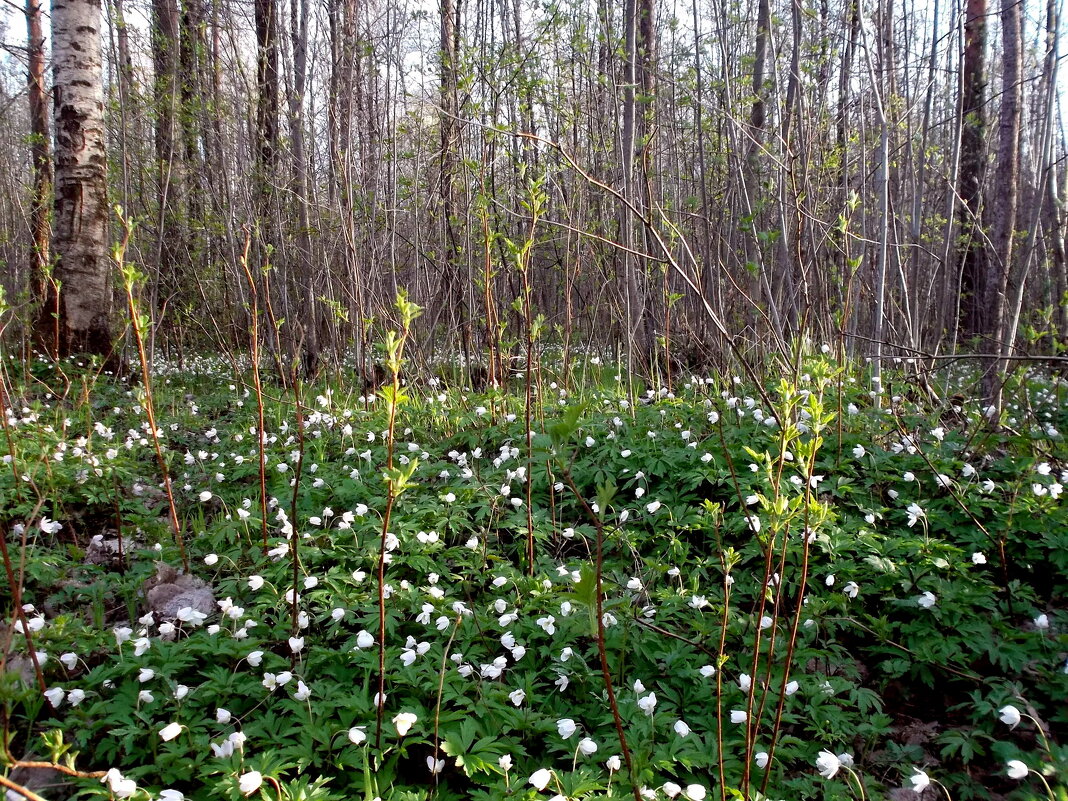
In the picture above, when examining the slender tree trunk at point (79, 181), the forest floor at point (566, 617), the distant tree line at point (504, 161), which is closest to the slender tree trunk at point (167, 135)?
the distant tree line at point (504, 161)

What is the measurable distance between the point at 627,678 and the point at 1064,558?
1.93 meters

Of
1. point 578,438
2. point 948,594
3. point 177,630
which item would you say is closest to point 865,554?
point 948,594

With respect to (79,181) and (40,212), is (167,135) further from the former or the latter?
(40,212)

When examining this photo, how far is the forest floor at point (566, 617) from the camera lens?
1903mm

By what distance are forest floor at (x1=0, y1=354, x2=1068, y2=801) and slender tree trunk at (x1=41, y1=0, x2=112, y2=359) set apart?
2.93 meters

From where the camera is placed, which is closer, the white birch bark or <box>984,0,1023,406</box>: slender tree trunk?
<box>984,0,1023,406</box>: slender tree trunk

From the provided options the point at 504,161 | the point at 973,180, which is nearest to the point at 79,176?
the point at 504,161

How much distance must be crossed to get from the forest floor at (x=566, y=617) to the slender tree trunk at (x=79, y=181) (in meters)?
2.93

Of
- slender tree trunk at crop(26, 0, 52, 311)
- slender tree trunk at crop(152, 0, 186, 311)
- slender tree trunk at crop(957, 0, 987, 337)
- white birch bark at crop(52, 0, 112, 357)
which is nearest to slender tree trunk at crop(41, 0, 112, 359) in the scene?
white birch bark at crop(52, 0, 112, 357)

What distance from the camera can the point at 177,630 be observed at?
105 inches

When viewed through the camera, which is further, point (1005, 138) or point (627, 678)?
point (1005, 138)

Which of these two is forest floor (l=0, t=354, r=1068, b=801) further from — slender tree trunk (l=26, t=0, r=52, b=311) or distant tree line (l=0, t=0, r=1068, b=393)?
slender tree trunk (l=26, t=0, r=52, b=311)

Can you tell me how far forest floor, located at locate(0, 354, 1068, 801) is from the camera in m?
1.90

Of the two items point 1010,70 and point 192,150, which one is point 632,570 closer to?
point 1010,70
